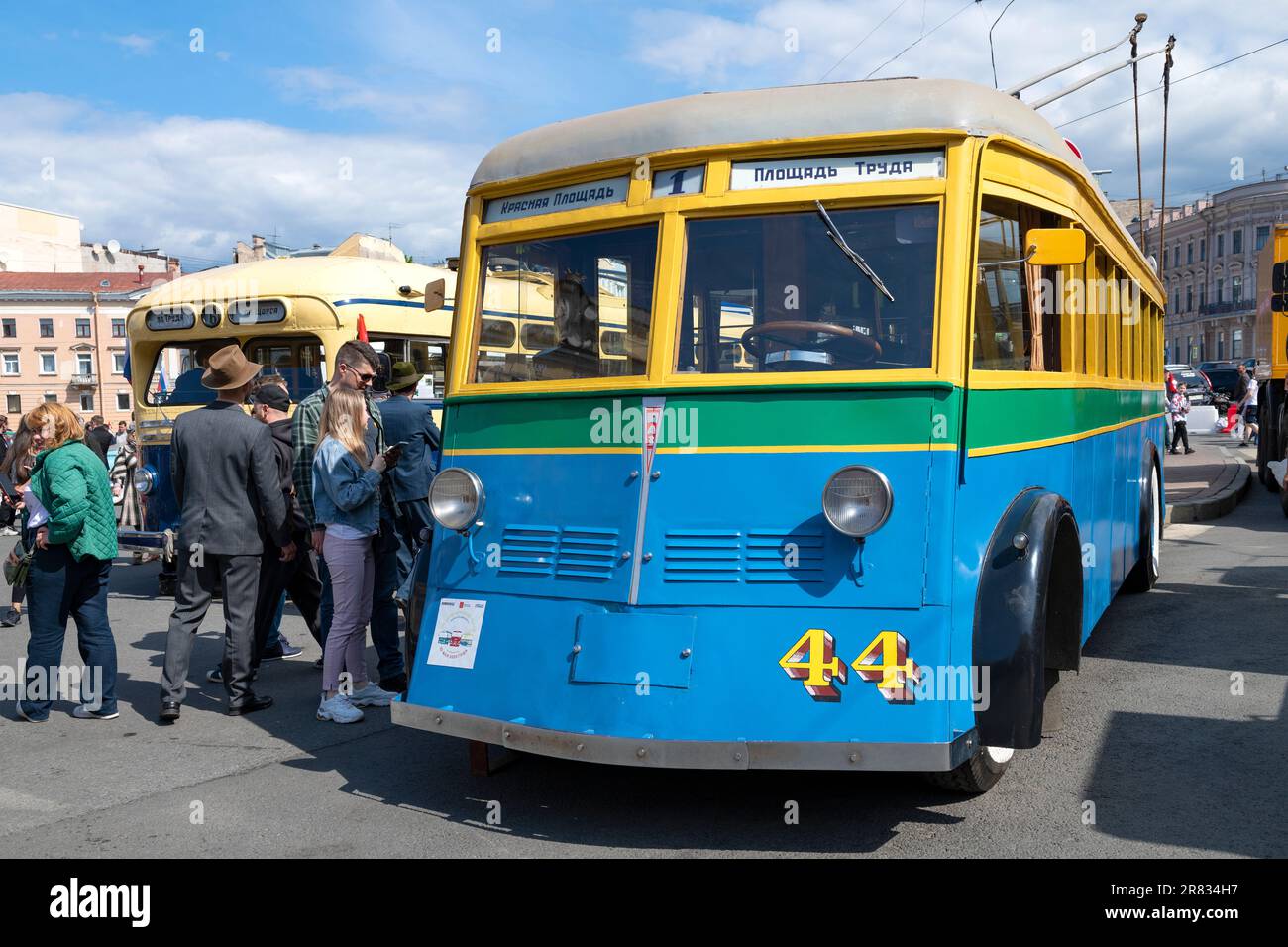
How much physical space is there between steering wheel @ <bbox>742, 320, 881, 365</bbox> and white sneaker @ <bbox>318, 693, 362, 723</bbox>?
298 cm

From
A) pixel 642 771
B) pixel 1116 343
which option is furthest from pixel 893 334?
pixel 1116 343

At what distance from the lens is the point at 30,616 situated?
6.54 metres

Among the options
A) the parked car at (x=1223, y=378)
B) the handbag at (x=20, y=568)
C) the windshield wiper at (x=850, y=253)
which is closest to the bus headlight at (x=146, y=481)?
the handbag at (x=20, y=568)

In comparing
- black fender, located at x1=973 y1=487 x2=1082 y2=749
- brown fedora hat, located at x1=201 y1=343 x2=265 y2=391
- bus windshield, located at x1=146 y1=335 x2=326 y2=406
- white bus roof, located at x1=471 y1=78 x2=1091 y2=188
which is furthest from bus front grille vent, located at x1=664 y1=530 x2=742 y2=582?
bus windshield, located at x1=146 y1=335 x2=326 y2=406

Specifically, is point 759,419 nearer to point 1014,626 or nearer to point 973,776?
point 1014,626

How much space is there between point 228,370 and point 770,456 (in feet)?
11.3

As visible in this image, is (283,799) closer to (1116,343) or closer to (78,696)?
(78,696)

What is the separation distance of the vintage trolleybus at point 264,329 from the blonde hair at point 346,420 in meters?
4.49

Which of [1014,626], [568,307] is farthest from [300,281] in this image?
[1014,626]

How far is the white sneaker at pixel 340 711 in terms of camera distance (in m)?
6.25

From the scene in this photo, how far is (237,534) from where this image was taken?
650 cm

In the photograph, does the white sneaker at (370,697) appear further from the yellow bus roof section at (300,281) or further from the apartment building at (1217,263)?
the apartment building at (1217,263)

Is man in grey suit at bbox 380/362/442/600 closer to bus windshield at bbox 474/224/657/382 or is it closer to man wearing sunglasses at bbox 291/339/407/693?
man wearing sunglasses at bbox 291/339/407/693

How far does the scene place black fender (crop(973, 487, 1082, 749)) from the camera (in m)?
4.26
